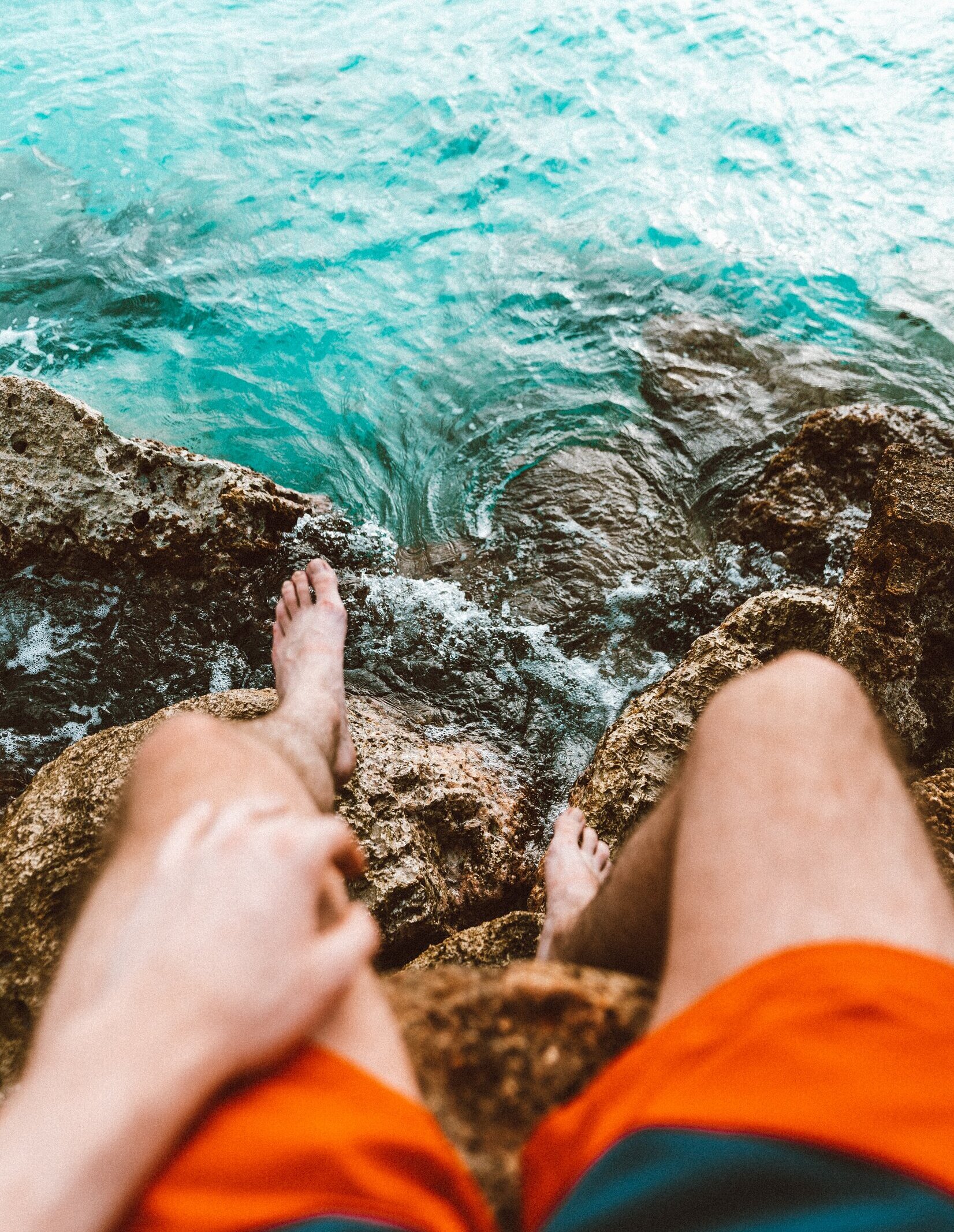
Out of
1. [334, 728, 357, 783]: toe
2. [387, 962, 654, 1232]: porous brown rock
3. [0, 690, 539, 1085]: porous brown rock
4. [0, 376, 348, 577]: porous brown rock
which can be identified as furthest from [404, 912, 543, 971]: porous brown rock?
[0, 376, 348, 577]: porous brown rock

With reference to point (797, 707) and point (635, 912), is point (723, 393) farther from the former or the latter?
point (635, 912)

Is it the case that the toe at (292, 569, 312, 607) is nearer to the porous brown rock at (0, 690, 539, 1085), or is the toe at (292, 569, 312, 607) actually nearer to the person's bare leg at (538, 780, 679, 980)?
the porous brown rock at (0, 690, 539, 1085)

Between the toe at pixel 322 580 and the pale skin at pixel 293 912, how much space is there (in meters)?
1.32

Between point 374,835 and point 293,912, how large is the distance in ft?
3.85

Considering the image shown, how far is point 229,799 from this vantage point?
3.46 ft

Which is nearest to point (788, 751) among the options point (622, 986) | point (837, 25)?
point (622, 986)

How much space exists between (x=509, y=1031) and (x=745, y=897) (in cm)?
38

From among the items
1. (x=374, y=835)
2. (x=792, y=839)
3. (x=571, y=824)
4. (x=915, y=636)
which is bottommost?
(x=571, y=824)

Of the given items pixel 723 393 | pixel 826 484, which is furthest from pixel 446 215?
pixel 826 484

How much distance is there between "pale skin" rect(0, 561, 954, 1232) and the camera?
0.75 metres

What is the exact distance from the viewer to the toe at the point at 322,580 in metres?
2.58

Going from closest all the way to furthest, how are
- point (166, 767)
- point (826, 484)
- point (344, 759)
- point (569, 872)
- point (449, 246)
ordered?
point (166, 767)
point (344, 759)
point (569, 872)
point (826, 484)
point (449, 246)

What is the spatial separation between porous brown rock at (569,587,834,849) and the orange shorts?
4.41ft

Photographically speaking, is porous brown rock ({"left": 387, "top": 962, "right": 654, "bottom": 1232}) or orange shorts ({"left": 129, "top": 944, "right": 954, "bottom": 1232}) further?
porous brown rock ({"left": 387, "top": 962, "right": 654, "bottom": 1232})
